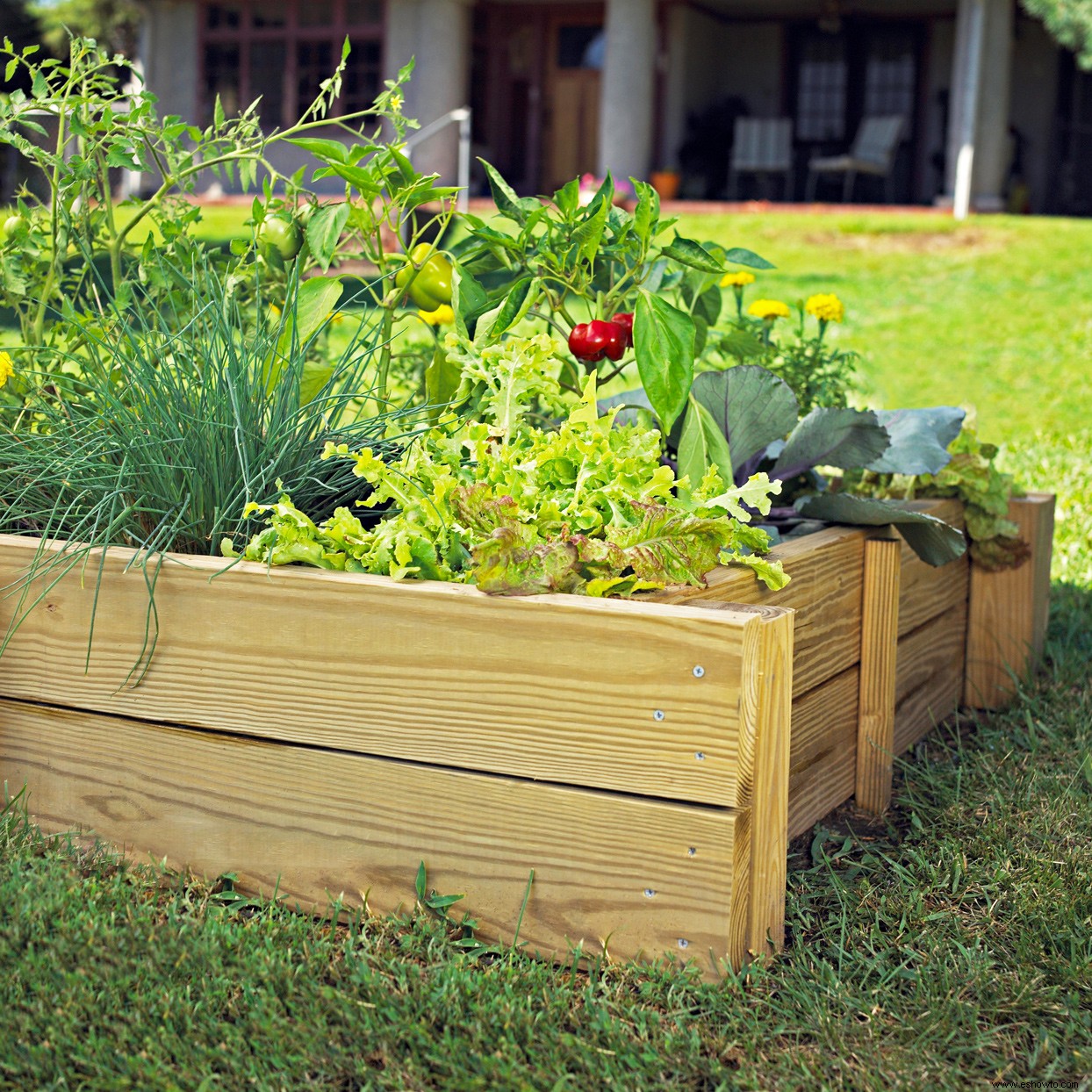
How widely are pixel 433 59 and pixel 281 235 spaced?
12.8 meters

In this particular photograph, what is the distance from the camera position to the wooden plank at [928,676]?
230cm

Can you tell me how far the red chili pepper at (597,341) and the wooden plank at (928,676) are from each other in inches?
30.3

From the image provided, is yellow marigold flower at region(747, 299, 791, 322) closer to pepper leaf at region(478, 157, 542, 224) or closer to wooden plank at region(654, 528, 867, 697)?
wooden plank at region(654, 528, 867, 697)

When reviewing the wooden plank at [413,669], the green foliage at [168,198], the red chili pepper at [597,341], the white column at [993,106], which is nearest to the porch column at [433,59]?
the white column at [993,106]

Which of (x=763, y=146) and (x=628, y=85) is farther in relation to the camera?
(x=763, y=146)

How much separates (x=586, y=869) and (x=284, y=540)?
0.56 metres

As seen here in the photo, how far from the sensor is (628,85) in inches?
529

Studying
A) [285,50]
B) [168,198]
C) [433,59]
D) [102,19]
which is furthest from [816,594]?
[102,19]

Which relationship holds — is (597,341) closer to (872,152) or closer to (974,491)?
(974,491)

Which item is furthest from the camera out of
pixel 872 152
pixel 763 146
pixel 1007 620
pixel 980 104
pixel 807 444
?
pixel 763 146

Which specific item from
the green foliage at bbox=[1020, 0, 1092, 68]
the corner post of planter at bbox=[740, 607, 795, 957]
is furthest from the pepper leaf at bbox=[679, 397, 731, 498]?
the green foliage at bbox=[1020, 0, 1092, 68]

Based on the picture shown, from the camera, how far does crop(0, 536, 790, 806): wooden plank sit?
1.42 m

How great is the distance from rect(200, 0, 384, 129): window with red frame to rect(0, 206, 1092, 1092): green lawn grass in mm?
14239

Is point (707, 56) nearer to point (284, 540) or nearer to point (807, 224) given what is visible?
point (807, 224)
